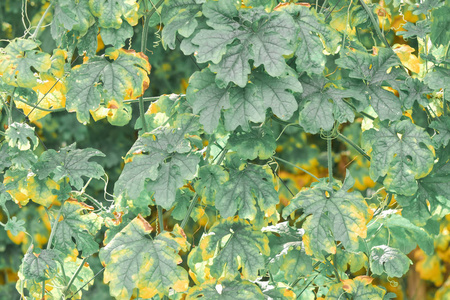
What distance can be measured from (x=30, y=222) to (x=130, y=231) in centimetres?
200

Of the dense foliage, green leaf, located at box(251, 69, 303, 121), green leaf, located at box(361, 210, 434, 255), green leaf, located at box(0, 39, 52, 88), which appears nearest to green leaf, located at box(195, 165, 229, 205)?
the dense foliage

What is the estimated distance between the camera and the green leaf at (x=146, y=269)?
139 cm

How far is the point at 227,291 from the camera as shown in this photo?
1.53 meters

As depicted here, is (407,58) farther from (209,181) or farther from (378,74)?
(209,181)

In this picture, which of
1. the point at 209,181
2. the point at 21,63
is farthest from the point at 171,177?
the point at 21,63

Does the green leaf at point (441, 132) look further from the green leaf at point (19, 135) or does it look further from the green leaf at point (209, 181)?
the green leaf at point (19, 135)

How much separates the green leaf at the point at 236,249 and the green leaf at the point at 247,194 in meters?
0.08

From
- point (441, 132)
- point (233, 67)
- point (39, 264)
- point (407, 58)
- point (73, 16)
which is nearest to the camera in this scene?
point (233, 67)

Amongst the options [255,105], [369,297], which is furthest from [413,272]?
[255,105]

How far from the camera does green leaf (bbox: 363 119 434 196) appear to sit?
57.4 inches

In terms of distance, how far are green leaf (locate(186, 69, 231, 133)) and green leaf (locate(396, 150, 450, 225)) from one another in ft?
1.83

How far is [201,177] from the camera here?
1.54 meters

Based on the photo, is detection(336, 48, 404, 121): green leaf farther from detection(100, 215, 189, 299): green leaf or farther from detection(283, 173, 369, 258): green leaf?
detection(100, 215, 189, 299): green leaf

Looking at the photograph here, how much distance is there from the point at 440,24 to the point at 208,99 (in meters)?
0.70
